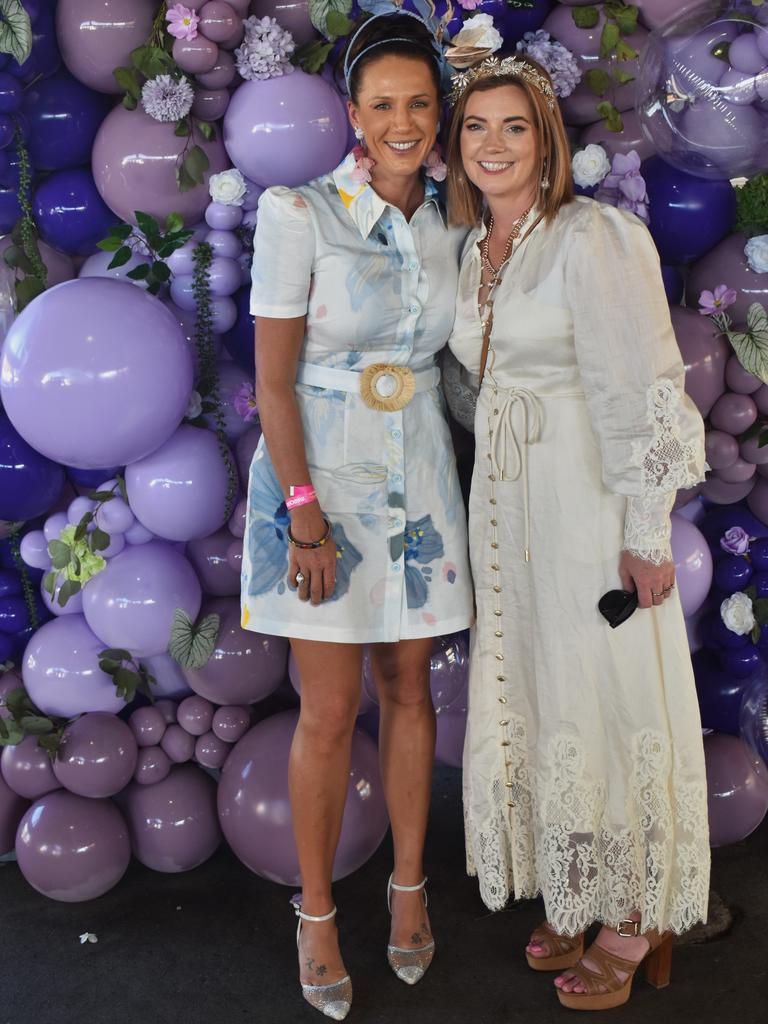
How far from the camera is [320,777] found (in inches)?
81.2

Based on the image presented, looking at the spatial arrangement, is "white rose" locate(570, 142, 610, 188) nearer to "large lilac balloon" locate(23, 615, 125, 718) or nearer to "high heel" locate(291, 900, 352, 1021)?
"large lilac balloon" locate(23, 615, 125, 718)

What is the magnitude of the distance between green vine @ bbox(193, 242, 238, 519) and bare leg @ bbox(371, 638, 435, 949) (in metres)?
0.55

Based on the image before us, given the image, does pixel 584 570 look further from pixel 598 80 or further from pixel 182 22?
pixel 182 22

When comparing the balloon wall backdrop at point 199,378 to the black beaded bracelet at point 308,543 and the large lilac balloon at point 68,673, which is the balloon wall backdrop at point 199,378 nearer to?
the large lilac balloon at point 68,673

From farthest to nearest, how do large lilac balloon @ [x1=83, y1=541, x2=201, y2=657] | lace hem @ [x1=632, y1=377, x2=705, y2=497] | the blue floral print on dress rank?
1. large lilac balloon @ [x1=83, y1=541, x2=201, y2=657]
2. the blue floral print on dress
3. lace hem @ [x1=632, y1=377, x2=705, y2=497]

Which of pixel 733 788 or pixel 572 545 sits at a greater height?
pixel 572 545

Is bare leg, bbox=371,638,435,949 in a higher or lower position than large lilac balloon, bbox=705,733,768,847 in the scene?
higher

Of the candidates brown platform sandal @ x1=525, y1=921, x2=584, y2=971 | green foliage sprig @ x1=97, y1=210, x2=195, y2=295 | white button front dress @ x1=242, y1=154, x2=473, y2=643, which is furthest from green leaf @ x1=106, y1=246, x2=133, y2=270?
brown platform sandal @ x1=525, y1=921, x2=584, y2=971

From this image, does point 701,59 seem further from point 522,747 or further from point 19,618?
point 19,618

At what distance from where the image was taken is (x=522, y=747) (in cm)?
204

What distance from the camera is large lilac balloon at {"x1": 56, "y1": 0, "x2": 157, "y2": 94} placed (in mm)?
2252

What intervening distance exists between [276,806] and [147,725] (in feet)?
1.25

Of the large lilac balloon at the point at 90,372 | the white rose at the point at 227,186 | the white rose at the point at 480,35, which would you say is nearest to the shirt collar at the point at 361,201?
the white rose at the point at 480,35

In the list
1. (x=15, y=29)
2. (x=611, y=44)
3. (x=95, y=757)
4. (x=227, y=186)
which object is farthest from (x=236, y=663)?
(x=611, y=44)
